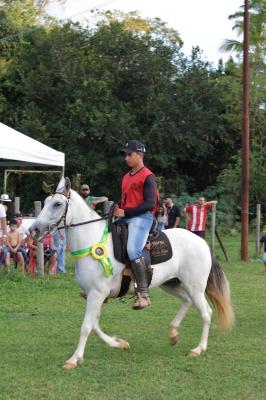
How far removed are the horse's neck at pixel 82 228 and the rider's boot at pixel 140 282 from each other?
0.52 m

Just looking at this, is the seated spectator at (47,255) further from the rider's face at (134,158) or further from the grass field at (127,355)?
the rider's face at (134,158)

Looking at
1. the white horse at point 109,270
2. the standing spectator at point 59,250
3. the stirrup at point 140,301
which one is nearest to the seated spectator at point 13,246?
the standing spectator at point 59,250

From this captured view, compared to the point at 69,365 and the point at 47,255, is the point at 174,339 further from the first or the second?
the point at 47,255

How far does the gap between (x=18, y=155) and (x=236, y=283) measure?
5.48 m

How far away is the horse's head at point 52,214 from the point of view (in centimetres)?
745

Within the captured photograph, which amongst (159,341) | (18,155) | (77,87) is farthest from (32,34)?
(159,341)

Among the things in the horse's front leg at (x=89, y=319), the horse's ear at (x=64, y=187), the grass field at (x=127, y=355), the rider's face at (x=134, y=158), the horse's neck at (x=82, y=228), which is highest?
the rider's face at (x=134, y=158)

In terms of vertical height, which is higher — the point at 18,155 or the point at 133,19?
the point at 133,19

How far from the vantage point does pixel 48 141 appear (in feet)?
107

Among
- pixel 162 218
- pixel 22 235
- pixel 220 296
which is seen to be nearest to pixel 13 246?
pixel 22 235

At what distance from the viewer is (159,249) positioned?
26.1ft

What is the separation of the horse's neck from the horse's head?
12 cm

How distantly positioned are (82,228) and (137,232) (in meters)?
0.62

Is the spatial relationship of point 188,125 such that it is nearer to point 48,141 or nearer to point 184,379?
point 48,141
